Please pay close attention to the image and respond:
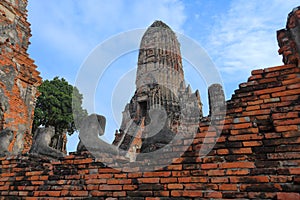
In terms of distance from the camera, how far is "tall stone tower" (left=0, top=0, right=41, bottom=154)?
725cm

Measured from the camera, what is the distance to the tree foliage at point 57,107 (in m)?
18.0

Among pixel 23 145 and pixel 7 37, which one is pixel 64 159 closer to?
pixel 23 145

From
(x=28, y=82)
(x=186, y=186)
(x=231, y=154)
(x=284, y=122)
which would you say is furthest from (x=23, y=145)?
(x=284, y=122)

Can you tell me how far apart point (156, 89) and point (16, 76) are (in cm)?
1486

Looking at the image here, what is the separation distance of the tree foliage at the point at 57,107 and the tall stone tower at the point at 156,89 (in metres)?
4.27

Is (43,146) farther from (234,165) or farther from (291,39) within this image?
(291,39)

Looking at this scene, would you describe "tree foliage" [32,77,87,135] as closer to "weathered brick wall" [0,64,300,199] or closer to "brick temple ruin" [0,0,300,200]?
"brick temple ruin" [0,0,300,200]

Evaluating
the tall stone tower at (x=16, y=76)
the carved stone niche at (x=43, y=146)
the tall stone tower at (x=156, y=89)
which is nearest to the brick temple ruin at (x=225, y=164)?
the carved stone niche at (x=43, y=146)

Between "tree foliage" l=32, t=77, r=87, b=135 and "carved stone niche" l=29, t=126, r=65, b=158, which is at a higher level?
"tree foliage" l=32, t=77, r=87, b=135

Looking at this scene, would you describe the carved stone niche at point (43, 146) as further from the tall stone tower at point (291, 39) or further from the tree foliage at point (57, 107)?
the tree foliage at point (57, 107)

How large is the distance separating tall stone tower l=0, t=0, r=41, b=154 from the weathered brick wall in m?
3.92

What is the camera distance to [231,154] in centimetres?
307

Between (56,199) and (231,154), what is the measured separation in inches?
107

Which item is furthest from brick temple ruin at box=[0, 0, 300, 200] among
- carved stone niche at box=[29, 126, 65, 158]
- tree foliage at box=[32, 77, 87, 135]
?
tree foliage at box=[32, 77, 87, 135]
